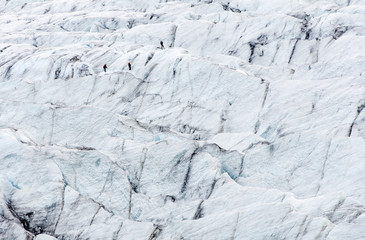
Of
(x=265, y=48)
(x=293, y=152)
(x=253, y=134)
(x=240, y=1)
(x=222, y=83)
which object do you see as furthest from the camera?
(x=240, y=1)

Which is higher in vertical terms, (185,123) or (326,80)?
(326,80)

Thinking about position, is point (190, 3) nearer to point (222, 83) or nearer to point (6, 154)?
point (222, 83)

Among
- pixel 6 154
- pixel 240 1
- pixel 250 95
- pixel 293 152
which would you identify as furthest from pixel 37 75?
pixel 240 1

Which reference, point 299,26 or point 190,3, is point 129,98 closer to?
point 299,26

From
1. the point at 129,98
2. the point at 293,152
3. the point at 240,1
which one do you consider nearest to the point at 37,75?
the point at 129,98

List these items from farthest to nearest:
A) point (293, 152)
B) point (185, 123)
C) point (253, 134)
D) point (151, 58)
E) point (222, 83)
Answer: point (151, 58)
point (222, 83)
point (185, 123)
point (253, 134)
point (293, 152)

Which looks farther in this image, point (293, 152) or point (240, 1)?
point (240, 1)
